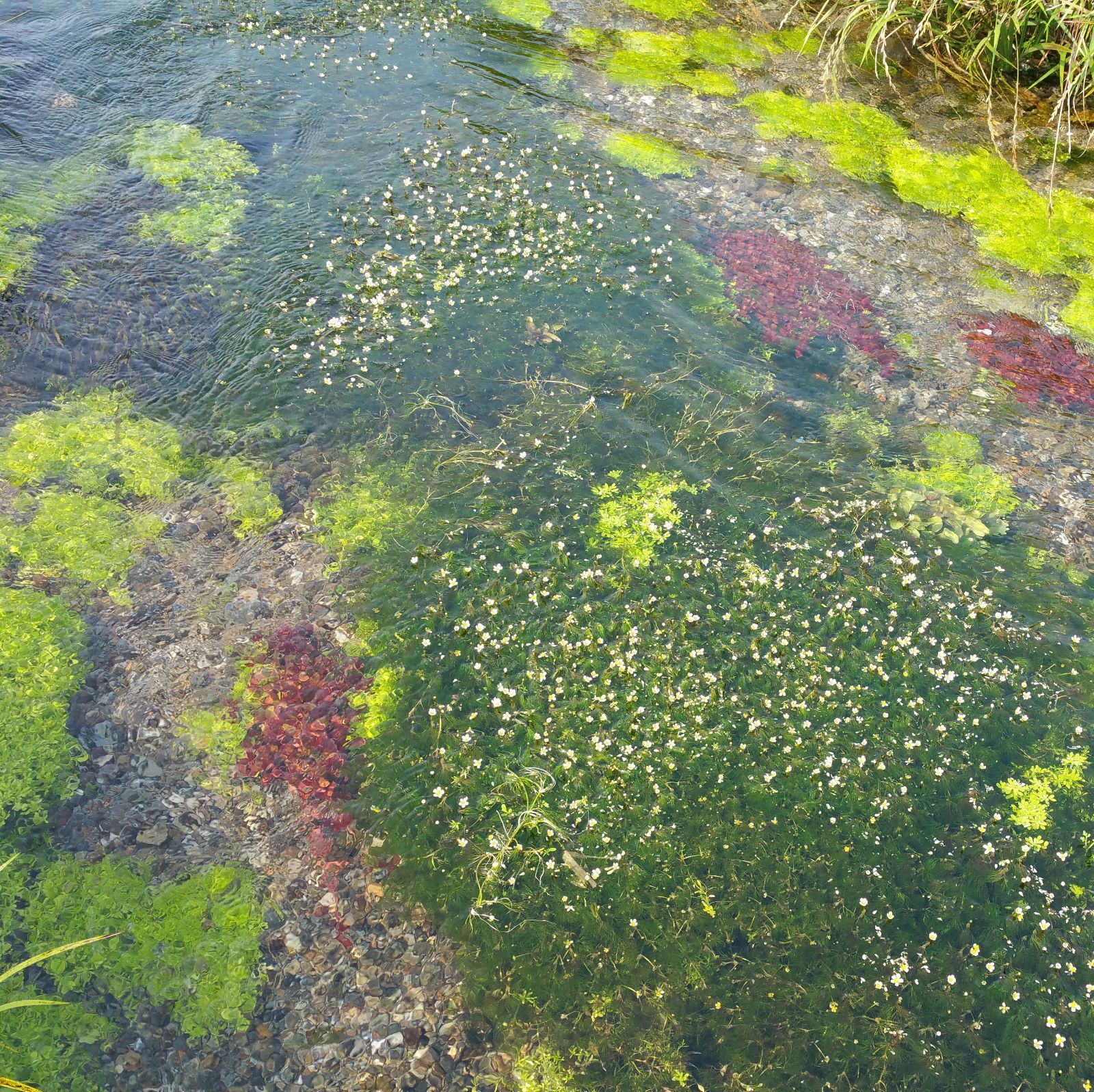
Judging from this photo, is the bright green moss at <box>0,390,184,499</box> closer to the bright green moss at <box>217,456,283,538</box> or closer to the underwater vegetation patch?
the bright green moss at <box>217,456,283,538</box>

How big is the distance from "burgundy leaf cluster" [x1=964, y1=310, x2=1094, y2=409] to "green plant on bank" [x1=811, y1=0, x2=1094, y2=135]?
106 inches

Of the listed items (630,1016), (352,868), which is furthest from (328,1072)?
(630,1016)

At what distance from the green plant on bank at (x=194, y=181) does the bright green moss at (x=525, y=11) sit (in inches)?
214

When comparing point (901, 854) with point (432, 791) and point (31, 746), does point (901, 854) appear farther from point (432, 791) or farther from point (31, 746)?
point (31, 746)

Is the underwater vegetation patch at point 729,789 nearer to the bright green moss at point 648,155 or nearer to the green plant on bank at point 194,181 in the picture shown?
the green plant on bank at point 194,181

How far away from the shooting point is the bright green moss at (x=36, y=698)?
244 inches

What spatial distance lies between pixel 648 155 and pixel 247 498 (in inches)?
296

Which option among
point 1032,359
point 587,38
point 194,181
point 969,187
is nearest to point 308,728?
point 194,181

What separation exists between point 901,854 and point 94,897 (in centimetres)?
560

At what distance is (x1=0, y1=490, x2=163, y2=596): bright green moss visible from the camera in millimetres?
7539

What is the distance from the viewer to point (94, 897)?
577 cm

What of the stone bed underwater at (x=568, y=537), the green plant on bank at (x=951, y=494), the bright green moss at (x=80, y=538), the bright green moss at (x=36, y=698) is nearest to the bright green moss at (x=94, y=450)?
the stone bed underwater at (x=568, y=537)

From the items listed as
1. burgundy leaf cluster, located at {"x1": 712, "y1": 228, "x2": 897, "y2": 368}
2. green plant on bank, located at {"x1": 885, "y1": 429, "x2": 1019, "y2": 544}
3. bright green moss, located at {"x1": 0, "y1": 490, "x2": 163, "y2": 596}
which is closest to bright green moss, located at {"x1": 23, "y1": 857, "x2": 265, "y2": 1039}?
bright green moss, located at {"x1": 0, "y1": 490, "x2": 163, "y2": 596}

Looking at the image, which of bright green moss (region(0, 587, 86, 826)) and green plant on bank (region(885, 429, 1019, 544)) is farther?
green plant on bank (region(885, 429, 1019, 544))
